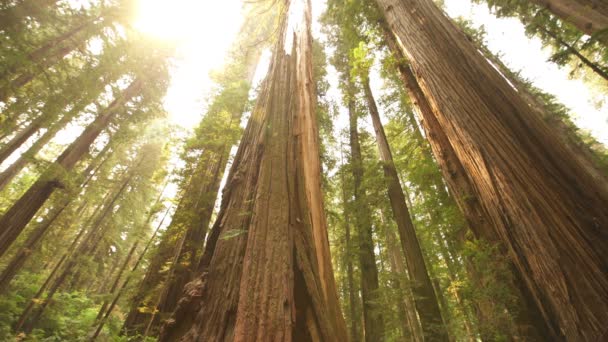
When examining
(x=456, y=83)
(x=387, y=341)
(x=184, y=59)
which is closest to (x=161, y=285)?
(x=387, y=341)

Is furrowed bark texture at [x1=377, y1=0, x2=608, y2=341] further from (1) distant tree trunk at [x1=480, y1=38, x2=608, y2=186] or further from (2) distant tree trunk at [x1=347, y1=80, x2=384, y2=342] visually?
(1) distant tree trunk at [x1=480, y1=38, x2=608, y2=186]

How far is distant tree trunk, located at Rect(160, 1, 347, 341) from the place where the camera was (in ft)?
2.49

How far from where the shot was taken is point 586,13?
450 cm

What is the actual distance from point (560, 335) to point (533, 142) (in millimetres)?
1105

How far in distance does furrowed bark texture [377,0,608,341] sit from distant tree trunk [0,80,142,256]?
876 cm

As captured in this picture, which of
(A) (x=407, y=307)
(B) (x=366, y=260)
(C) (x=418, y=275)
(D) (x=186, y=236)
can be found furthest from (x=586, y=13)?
(A) (x=407, y=307)

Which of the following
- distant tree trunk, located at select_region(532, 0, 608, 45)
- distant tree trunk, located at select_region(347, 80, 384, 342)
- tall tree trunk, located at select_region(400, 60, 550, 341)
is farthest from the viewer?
distant tree trunk, located at select_region(347, 80, 384, 342)

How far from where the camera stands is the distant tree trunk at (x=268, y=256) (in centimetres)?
76

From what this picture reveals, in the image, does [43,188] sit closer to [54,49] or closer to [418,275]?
[54,49]

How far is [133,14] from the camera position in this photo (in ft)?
27.4

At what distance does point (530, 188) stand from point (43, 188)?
946 cm

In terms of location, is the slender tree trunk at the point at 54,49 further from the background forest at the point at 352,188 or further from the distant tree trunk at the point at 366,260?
the distant tree trunk at the point at 366,260

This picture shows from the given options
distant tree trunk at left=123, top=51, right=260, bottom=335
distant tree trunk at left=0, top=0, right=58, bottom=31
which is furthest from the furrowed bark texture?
distant tree trunk at left=0, top=0, right=58, bottom=31

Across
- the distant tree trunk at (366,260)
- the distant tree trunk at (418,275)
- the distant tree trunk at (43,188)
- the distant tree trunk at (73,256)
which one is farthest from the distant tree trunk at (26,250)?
the distant tree trunk at (418,275)
